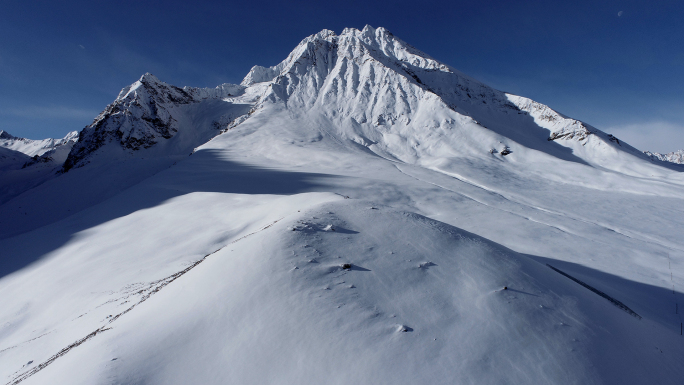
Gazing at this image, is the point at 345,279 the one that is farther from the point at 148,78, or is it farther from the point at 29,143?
the point at 29,143

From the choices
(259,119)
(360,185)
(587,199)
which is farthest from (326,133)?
(587,199)

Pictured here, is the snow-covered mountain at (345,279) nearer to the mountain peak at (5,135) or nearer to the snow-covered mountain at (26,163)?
the snow-covered mountain at (26,163)

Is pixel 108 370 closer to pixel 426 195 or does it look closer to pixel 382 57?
pixel 426 195

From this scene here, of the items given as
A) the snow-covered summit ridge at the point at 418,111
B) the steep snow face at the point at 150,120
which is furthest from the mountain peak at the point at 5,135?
the snow-covered summit ridge at the point at 418,111

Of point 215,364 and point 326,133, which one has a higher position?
point 326,133

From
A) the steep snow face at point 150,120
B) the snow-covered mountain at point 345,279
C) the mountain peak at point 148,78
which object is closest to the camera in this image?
the snow-covered mountain at point 345,279

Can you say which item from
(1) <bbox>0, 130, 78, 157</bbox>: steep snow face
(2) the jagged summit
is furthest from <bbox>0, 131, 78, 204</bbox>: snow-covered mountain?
(2) the jagged summit
